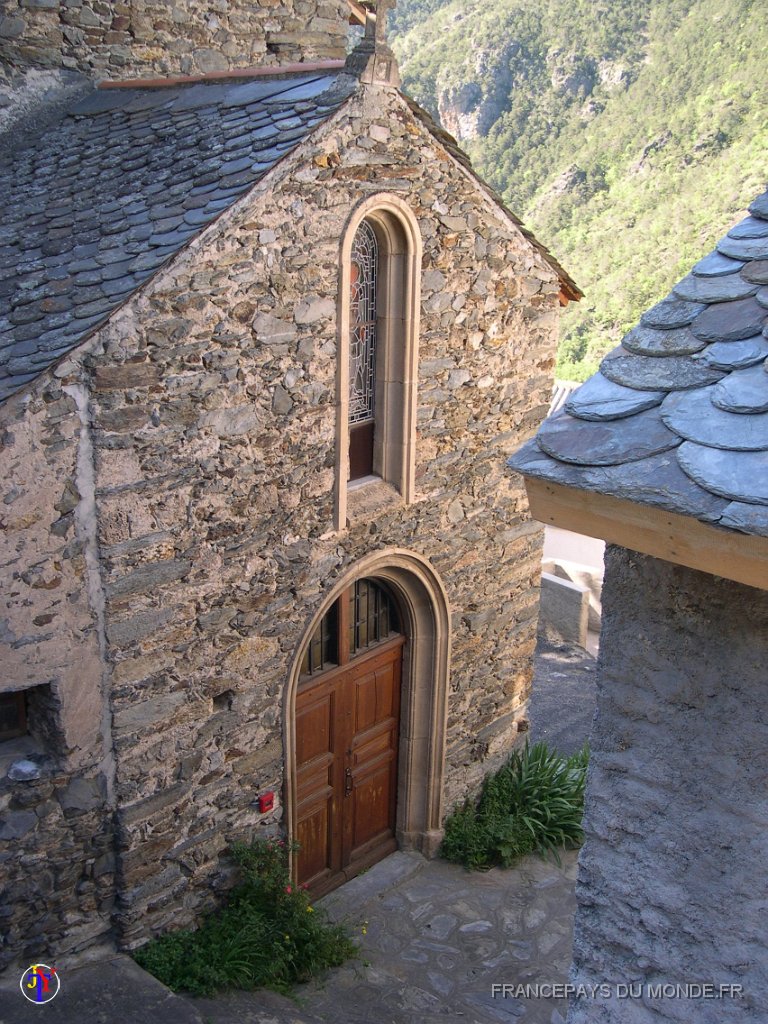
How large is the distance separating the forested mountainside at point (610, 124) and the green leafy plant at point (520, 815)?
19.3m

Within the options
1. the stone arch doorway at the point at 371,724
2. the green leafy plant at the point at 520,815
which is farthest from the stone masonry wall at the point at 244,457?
the green leafy plant at the point at 520,815

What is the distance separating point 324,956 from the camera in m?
7.54

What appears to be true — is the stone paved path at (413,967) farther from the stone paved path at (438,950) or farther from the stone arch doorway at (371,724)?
the stone arch doorway at (371,724)

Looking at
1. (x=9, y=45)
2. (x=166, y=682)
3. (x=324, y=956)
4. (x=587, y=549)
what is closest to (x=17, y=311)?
(x=166, y=682)

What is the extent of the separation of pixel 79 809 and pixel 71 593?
1.40 m

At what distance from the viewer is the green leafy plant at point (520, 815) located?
9172 millimetres

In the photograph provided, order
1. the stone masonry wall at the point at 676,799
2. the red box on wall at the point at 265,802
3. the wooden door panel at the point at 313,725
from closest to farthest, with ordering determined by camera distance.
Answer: the stone masonry wall at the point at 676,799 < the red box on wall at the point at 265,802 < the wooden door panel at the point at 313,725

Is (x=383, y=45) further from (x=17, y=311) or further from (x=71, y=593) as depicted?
(x=71, y=593)

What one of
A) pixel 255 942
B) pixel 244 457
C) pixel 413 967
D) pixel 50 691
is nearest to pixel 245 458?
pixel 244 457

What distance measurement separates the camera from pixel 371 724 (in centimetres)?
881

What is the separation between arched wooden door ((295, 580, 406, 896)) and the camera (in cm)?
819

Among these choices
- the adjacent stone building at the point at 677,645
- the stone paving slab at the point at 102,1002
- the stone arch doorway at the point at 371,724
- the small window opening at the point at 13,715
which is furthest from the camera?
the stone arch doorway at the point at 371,724

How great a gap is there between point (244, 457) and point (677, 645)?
393 centimetres

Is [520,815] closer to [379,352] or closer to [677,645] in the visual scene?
[379,352]
